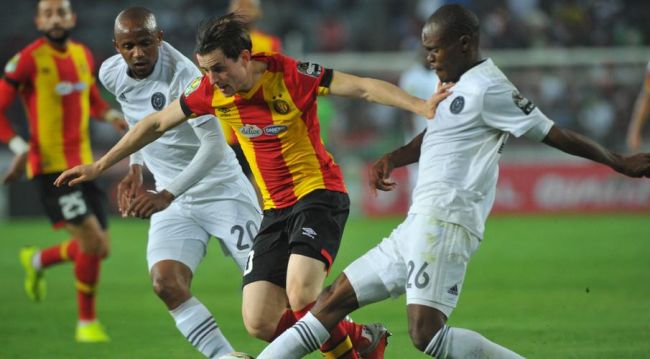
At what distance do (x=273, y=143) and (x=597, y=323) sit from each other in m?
3.70

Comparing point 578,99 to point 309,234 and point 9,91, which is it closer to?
point 9,91

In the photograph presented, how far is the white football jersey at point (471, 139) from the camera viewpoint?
5.61m

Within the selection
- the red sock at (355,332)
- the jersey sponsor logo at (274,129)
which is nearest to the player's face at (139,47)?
the jersey sponsor logo at (274,129)

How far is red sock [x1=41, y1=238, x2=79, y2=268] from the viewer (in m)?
9.59

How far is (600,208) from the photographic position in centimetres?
1950

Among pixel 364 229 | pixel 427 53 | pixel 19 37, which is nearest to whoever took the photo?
pixel 427 53

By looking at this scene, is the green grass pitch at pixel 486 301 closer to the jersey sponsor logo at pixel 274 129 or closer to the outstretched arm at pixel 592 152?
the outstretched arm at pixel 592 152

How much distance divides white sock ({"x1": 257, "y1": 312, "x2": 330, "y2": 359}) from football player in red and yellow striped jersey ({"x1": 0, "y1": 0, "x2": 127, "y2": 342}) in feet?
12.0

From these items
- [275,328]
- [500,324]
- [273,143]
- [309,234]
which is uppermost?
[273,143]

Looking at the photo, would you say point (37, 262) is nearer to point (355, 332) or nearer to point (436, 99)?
point (355, 332)

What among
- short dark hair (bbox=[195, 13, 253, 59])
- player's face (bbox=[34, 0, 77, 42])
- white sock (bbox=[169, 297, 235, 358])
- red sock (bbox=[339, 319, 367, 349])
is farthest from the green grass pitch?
short dark hair (bbox=[195, 13, 253, 59])

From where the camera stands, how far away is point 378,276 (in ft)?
18.9

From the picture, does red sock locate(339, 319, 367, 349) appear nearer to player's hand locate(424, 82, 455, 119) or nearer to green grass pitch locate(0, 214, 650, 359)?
green grass pitch locate(0, 214, 650, 359)

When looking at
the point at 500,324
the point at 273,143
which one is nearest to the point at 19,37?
the point at 500,324
